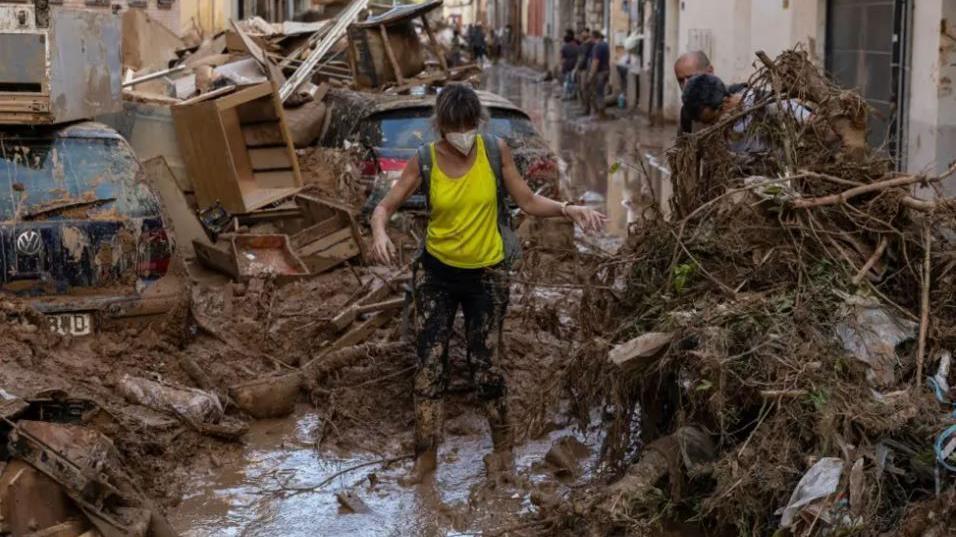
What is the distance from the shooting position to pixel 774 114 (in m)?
6.26

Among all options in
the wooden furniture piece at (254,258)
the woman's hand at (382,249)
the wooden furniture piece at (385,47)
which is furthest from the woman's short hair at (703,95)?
the wooden furniture piece at (385,47)

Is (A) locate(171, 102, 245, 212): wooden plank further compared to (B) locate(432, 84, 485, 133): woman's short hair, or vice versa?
(A) locate(171, 102, 245, 212): wooden plank

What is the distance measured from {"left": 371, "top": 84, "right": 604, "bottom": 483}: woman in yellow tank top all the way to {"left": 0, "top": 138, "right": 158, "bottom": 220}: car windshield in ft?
6.09

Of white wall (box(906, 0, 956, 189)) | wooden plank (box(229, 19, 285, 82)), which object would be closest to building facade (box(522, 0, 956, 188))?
white wall (box(906, 0, 956, 189))

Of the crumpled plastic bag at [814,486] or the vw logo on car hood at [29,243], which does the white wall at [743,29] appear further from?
the crumpled plastic bag at [814,486]

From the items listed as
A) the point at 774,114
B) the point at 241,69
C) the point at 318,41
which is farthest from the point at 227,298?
the point at 318,41

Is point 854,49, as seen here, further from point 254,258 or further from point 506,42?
point 506,42

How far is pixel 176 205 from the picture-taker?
11.0 meters

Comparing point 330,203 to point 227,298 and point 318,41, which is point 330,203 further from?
point 318,41

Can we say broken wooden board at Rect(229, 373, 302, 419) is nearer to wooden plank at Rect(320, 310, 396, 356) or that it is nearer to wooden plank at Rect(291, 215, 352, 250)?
wooden plank at Rect(320, 310, 396, 356)

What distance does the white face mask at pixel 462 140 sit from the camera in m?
6.31

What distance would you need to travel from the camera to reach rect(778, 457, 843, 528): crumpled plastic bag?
186 inches

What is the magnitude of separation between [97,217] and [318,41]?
34.8 ft

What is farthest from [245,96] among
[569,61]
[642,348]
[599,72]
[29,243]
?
[569,61]
